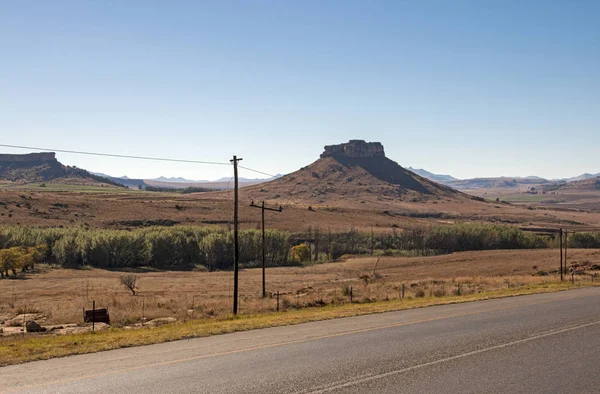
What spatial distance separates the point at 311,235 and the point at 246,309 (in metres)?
87.6

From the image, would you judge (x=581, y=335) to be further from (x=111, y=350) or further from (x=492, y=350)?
(x=111, y=350)

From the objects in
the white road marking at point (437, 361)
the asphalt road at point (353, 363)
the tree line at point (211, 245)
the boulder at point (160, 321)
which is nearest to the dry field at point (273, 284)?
the boulder at point (160, 321)

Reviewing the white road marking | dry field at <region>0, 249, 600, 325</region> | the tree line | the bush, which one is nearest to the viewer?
the white road marking

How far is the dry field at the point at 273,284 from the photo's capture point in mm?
32406

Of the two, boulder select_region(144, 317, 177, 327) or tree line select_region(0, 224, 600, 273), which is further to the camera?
tree line select_region(0, 224, 600, 273)

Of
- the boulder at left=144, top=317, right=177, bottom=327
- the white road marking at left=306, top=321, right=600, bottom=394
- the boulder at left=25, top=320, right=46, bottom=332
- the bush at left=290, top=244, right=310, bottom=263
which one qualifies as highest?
the white road marking at left=306, top=321, right=600, bottom=394

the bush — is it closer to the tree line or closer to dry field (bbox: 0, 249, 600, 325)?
the tree line

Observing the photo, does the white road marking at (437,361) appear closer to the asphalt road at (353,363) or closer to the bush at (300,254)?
the asphalt road at (353,363)

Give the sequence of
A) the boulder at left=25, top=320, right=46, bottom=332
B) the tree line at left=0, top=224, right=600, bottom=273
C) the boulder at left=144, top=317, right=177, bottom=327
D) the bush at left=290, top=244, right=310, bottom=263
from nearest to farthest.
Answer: the boulder at left=25, top=320, right=46, bottom=332 → the boulder at left=144, top=317, right=177, bottom=327 → the tree line at left=0, top=224, right=600, bottom=273 → the bush at left=290, top=244, right=310, bottom=263

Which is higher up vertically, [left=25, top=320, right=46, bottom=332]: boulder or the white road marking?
the white road marking

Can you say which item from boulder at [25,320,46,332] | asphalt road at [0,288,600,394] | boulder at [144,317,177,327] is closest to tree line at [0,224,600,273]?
boulder at [25,320,46,332]

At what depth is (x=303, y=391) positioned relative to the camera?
10891mm

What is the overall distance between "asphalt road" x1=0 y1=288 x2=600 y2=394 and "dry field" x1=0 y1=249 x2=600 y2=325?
11.4 metres

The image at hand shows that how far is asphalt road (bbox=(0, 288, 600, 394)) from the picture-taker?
37.0 feet
